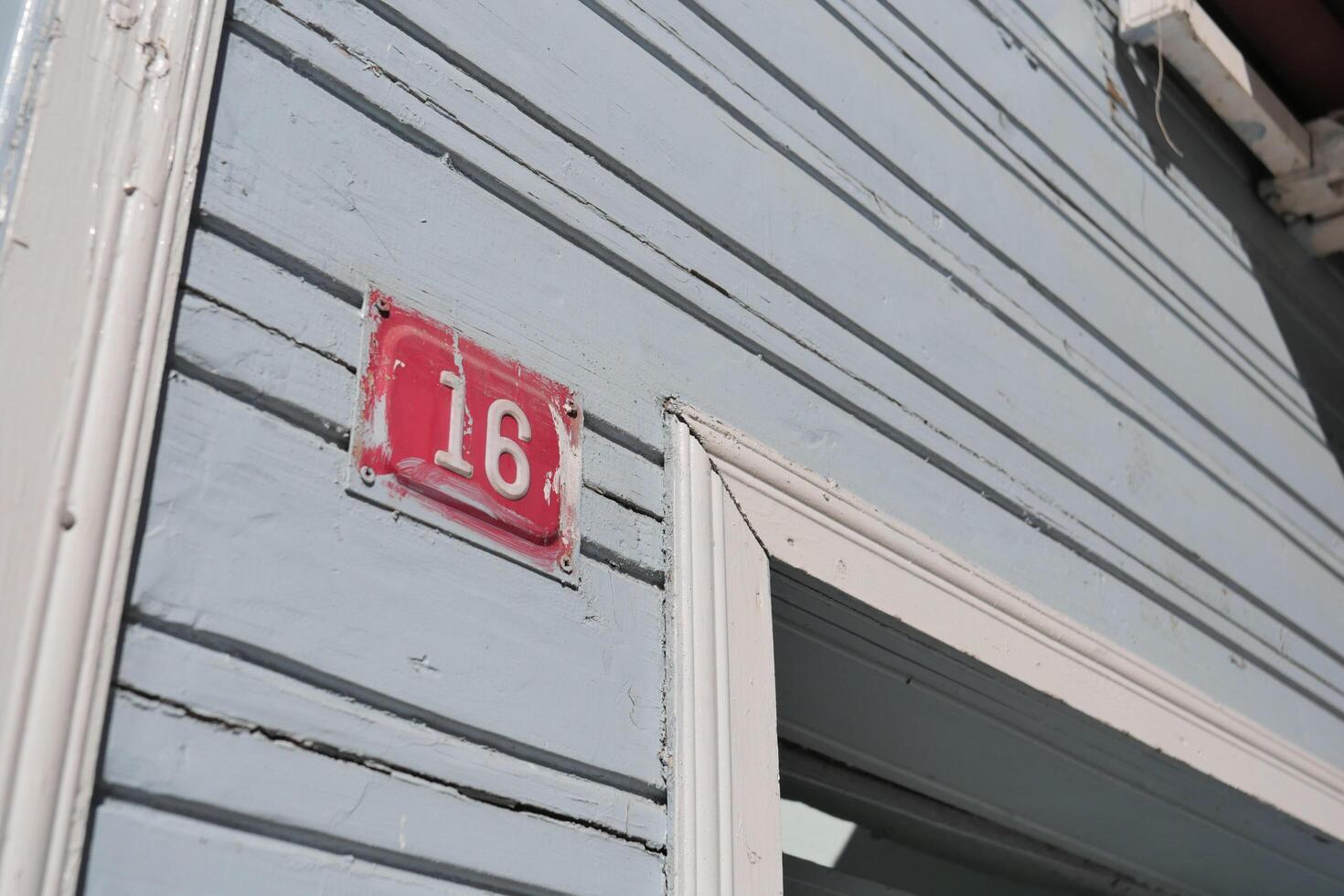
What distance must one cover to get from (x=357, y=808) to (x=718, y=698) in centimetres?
44

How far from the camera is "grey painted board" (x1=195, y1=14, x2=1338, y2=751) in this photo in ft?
4.09

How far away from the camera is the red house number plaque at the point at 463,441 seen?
1.23m

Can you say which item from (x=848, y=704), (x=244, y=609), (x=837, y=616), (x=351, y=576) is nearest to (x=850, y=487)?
(x=837, y=616)

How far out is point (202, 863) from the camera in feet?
3.22

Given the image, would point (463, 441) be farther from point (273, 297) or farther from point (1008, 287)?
point (1008, 287)

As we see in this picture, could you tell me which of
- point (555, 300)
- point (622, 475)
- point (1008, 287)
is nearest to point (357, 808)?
→ point (622, 475)

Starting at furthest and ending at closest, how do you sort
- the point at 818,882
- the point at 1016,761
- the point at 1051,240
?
the point at 1051,240
the point at 1016,761
the point at 818,882

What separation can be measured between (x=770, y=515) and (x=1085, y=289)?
3.84ft

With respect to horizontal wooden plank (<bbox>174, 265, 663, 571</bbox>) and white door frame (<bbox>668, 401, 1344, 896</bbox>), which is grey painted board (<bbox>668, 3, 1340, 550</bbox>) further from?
horizontal wooden plank (<bbox>174, 265, 663, 571</bbox>)

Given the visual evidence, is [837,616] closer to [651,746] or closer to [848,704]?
[848,704]

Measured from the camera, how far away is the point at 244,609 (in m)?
1.08

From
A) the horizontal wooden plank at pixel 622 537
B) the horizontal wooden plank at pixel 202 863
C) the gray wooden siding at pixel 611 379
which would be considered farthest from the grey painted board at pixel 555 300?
the horizontal wooden plank at pixel 202 863

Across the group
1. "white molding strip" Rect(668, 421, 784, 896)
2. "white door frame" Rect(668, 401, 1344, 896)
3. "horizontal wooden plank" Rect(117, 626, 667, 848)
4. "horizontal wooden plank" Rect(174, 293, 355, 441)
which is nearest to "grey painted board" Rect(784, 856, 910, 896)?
"white door frame" Rect(668, 401, 1344, 896)

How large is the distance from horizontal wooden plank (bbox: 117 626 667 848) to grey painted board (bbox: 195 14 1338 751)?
1.24 feet
